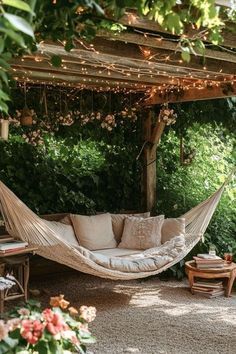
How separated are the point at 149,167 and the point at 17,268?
179 centimetres

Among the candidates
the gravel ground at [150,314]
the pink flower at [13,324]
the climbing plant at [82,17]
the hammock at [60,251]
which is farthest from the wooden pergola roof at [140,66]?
the gravel ground at [150,314]

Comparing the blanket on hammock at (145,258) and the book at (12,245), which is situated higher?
the book at (12,245)

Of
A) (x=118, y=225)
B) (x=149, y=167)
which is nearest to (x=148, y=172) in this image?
(x=149, y=167)

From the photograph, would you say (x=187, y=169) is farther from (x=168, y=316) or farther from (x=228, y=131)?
(x=168, y=316)

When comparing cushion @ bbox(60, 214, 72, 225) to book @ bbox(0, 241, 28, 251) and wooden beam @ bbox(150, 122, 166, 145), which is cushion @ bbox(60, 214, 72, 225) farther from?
wooden beam @ bbox(150, 122, 166, 145)

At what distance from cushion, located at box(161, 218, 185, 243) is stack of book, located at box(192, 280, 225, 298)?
17.5 inches

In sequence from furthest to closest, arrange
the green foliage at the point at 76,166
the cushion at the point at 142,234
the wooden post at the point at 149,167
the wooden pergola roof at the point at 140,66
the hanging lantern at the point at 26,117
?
the wooden post at the point at 149,167
the green foliage at the point at 76,166
the cushion at the point at 142,234
the hanging lantern at the point at 26,117
the wooden pergola roof at the point at 140,66

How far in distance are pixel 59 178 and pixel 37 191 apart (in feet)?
0.85

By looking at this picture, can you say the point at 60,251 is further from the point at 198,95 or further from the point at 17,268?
the point at 198,95

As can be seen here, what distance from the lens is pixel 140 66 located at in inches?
130

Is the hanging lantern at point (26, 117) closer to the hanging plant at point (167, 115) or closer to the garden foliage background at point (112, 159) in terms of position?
the garden foliage background at point (112, 159)

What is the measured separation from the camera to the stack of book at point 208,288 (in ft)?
13.8

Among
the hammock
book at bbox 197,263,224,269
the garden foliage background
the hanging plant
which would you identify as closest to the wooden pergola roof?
the hanging plant

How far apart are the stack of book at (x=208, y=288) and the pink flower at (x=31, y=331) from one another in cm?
286
